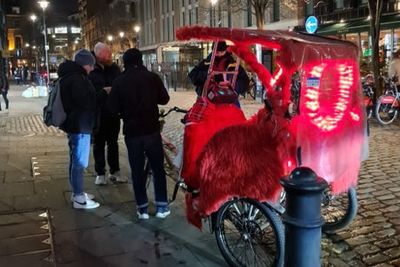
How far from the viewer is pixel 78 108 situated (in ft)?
18.2

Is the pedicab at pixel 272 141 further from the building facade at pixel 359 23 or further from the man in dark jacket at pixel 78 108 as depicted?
the building facade at pixel 359 23

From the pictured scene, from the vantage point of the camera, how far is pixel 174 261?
14.1 feet

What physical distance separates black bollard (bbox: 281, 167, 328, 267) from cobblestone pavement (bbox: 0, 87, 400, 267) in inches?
61.1

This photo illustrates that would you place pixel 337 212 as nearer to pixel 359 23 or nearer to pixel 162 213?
pixel 162 213

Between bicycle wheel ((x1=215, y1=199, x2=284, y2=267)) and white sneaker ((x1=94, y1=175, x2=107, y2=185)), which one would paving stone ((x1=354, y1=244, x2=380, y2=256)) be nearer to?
bicycle wheel ((x1=215, y1=199, x2=284, y2=267))

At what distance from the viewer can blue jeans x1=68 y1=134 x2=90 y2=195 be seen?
5.67m

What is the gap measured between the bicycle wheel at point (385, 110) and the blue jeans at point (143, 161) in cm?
838

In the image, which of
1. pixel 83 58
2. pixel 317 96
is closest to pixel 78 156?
pixel 83 58

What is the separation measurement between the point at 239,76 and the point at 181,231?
6.12 ft

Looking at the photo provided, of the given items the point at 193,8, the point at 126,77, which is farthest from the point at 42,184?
the point at 193,8

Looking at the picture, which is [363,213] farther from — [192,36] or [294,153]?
[192,36]

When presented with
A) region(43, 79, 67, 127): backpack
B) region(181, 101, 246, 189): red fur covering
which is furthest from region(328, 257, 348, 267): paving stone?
region(43, 79, 67, 127): backpack

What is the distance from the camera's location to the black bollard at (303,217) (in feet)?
8.85

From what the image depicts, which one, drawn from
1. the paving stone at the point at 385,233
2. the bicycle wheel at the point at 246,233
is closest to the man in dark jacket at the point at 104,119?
the bicycle wheel at the point at 246,233
